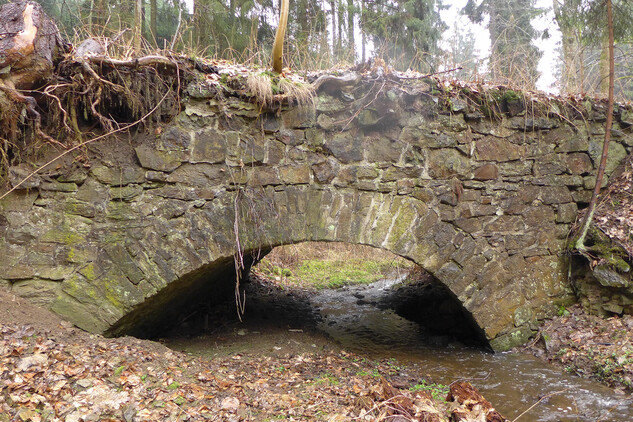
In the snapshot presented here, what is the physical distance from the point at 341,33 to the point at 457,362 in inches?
261

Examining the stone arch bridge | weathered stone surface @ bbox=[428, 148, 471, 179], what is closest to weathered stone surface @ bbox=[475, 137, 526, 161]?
the stone arch bridge

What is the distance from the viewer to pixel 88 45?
3297 mm

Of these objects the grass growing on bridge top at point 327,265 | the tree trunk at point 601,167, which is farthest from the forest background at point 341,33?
the grass growing on bridge top at point 327,265

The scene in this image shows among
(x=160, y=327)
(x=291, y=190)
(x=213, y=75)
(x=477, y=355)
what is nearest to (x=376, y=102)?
(x=291, y=190)

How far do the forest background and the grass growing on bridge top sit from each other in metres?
4.05

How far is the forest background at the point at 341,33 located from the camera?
4.25 m

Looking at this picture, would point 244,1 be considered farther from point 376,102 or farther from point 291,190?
point 291,190

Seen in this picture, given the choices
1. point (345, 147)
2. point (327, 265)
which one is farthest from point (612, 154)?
point (327, 265)

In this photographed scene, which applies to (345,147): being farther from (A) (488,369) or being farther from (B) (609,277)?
(B) (609,277)

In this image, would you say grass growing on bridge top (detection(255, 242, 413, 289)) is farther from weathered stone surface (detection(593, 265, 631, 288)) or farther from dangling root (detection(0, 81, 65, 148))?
dangling root (detection(0, 81, 65, 148))

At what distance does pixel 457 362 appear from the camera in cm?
425

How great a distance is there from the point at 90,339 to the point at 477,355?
3.72 meters

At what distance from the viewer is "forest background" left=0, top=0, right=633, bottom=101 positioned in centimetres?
425

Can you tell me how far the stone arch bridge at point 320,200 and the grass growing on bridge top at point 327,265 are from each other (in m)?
3.51
